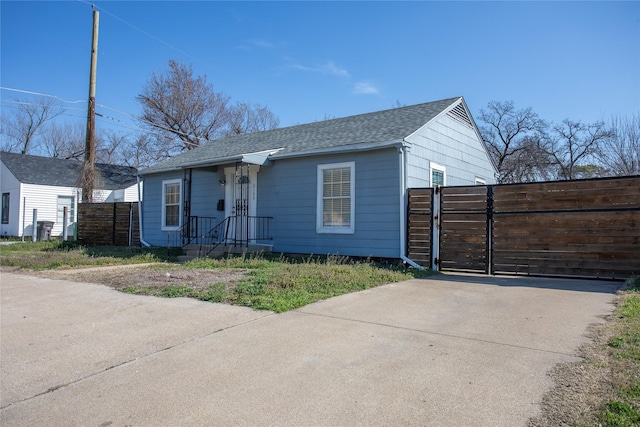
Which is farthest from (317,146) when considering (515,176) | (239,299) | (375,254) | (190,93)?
(190,93)

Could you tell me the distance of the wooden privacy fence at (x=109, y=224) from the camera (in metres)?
16.9

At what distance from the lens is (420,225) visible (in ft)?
32.4

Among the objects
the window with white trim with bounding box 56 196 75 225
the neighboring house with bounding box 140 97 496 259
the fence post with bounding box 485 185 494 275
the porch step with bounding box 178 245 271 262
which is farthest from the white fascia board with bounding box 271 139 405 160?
the window with white trim with bounding box 56 196 75 225

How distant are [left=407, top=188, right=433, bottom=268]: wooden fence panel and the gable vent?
4062 millimetres

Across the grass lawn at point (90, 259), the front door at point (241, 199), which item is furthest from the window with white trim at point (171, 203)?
the front door at point (241, 199)

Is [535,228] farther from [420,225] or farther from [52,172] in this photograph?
[52,172]

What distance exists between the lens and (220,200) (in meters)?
13.3

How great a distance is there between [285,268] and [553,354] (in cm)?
574

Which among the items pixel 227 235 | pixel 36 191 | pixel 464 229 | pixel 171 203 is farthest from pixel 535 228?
pixel 36 191

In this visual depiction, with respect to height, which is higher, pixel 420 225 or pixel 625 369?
pixel 420 225

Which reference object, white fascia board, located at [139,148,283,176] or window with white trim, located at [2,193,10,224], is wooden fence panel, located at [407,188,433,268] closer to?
white fascia board, located at [139,148,283,176]

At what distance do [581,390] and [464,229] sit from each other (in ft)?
21.4

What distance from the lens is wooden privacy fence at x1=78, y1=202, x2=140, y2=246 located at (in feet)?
55.3

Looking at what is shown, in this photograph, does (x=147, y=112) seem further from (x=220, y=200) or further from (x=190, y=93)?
(x=220, y=200)
